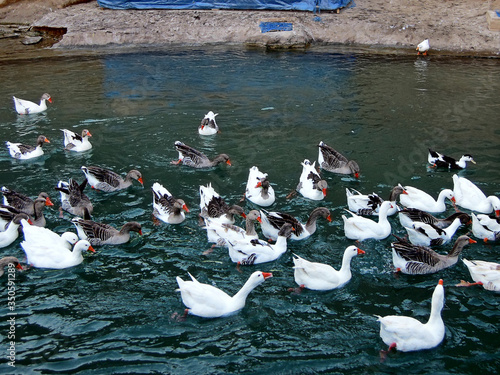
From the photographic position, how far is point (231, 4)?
2438 cm

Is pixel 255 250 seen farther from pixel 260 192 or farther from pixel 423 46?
pixel 423 46

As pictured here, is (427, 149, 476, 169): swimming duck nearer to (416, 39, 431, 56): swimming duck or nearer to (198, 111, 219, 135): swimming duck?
(198, 111, 219, 135): swimming duck

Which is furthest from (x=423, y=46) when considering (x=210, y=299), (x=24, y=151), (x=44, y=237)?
(x=44, y=237)

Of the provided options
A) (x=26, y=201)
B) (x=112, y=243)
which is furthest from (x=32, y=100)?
(x=112, y=243)

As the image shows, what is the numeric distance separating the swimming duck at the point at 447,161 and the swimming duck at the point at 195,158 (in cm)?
473

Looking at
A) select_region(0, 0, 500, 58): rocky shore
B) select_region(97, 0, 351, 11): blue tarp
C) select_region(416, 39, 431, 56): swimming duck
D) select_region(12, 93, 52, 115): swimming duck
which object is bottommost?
select_region(12, 93, 52, 115): swimming duck

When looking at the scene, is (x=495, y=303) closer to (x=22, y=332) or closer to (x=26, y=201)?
(x=22, y=332)

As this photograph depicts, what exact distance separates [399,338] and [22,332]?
4.99m

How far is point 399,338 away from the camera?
6.70 metres

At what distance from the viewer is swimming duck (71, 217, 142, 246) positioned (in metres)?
9.09

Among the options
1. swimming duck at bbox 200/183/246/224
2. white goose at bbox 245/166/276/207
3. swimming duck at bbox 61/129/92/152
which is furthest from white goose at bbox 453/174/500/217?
swimming duck at bbox 61/129/92/152

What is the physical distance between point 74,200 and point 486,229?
7670mm

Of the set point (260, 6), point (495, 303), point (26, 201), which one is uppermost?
point (260, 6)

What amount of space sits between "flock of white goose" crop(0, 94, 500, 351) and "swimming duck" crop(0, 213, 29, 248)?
0.02m
